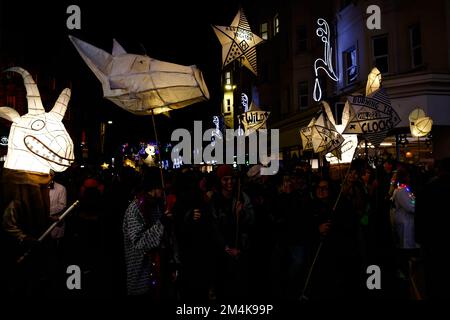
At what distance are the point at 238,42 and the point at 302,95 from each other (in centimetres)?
1942

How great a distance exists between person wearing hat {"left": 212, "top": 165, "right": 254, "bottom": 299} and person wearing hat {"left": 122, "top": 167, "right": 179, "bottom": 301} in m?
1.17

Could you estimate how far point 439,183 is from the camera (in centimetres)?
596

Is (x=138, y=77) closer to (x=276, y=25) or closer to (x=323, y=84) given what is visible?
(x=323, y=84)

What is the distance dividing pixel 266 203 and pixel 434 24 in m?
13.3

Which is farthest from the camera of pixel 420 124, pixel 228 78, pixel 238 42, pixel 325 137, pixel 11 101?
pixel 228 78

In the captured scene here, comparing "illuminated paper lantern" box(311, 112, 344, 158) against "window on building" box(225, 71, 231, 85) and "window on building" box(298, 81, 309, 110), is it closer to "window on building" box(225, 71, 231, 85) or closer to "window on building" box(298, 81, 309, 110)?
"window on building" box(298, 81, 309, 110)

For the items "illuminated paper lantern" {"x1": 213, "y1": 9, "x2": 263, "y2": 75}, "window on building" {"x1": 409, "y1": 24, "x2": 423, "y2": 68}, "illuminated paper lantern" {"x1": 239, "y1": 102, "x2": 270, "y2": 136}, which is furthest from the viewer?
"window on building" {"x1": 409, "y1": 24, "x2": 423, "y2": 68}

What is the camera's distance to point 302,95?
88.7ft

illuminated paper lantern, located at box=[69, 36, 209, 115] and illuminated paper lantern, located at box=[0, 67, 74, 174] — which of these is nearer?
illuminated paper lantern, located at box=[0, 67, 74, 174]

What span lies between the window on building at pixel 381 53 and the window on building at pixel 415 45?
1077mm

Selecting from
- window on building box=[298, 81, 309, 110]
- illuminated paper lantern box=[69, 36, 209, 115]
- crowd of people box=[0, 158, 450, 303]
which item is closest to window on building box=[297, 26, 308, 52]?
window on building box=[298, 81, 309, 110]

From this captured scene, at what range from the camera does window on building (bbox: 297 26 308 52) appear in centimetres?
2662

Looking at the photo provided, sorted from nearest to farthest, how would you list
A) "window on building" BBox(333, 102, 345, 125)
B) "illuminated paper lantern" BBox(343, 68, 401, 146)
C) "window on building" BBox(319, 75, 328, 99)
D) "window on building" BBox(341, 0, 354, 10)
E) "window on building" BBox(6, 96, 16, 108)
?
"illuminated paper lantern" BBox(343, 68, 401, 146) < "window on building" BBox(333, 102, 345, 125) < "window on building" BBox(6, 96, 16, 108) < "window on building" BBox(341, 0, 354, 10) < "window on building" BBox(319, 75, 328, 99)

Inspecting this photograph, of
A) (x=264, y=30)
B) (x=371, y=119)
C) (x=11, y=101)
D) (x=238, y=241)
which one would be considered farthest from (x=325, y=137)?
(x=264, y=30)
